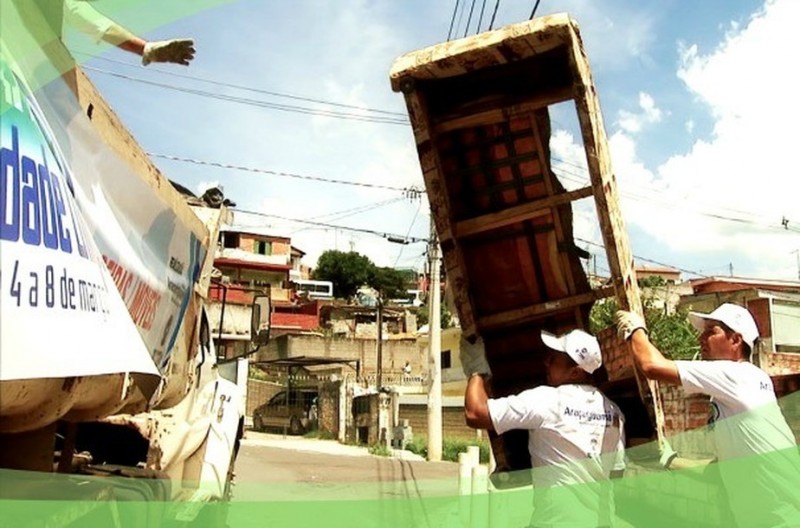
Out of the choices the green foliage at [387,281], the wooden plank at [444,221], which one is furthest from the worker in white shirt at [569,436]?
the green foliage at [387,281]

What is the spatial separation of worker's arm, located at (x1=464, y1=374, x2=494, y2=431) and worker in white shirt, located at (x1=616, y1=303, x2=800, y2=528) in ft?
2.29

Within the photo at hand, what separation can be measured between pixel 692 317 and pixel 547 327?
154cm

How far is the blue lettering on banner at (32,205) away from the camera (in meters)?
1.56

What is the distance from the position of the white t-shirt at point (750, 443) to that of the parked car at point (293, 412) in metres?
24.9

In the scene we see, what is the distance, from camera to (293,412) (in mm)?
27266

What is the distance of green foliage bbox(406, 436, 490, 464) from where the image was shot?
18314 millimetres

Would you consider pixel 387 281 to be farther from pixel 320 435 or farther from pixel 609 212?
pixel 609 212

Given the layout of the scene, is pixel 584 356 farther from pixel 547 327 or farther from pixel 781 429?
pixel 547 327

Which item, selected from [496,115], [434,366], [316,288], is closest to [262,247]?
[316,288]

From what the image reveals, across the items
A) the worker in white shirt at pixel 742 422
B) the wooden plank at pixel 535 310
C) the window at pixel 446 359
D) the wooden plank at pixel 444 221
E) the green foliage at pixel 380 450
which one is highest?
the window at pixel 446 359

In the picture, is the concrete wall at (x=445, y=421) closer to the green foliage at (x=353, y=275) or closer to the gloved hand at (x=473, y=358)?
the gloved hand at (x=473, y=358)

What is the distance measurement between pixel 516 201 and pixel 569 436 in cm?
195

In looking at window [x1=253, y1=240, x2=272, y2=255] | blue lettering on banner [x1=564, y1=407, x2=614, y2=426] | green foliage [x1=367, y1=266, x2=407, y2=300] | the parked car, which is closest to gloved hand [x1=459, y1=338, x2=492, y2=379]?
blue lettering on banner [x1=564, y1=407, x2=614, y2=426]

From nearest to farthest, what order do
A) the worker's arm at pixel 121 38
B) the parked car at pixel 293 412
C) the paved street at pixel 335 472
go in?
the worker's arm at pixel 121 38
the paved street at pixel 335 472
the parked car at pixel 293 412
